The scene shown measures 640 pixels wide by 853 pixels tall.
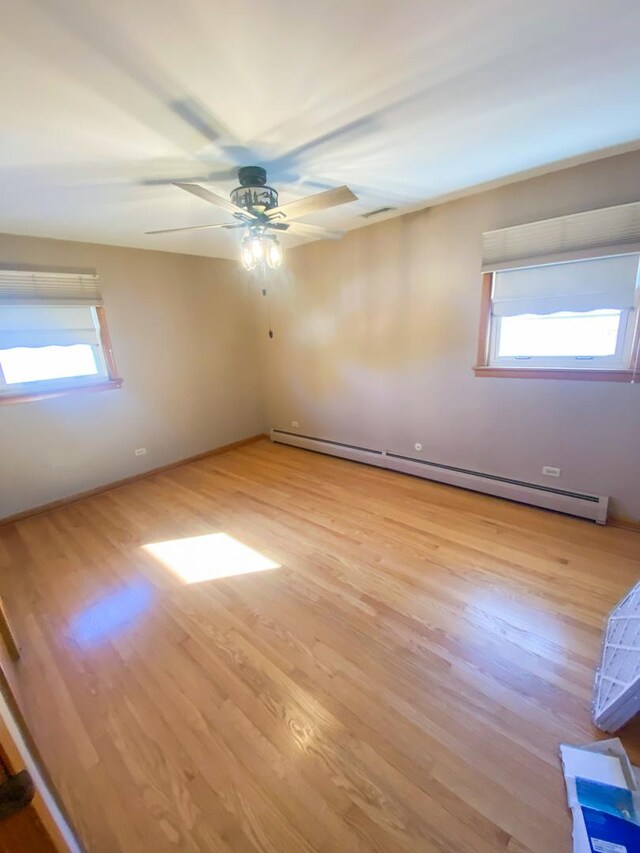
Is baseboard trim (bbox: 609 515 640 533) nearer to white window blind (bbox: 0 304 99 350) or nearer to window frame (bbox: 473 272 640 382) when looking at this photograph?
window frame (bbox: 473 272 640 382)

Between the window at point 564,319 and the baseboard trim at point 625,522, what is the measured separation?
3.38ft

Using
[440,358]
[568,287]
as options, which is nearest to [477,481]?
[440,358]

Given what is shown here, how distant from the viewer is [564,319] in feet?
8.53

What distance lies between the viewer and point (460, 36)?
1196 millimetres

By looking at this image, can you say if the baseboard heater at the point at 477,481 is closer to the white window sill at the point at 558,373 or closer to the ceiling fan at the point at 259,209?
the white window sill at the point at 558,373

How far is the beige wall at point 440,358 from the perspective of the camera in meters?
2.48

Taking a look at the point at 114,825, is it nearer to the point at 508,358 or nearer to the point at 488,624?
the point at 488,624

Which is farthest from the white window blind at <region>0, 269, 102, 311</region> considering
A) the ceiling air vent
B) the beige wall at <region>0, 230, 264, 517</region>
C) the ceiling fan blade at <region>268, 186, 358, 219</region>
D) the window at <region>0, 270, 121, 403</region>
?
the ceiling air vent

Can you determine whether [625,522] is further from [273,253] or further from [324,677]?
[273,253]

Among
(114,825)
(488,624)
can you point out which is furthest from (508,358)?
(114,825)

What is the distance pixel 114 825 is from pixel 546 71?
125 inches

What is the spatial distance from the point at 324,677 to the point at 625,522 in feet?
8.00

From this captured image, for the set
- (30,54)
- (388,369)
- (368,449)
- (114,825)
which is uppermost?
(30,54)

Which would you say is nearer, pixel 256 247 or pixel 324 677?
pixel 324 677
